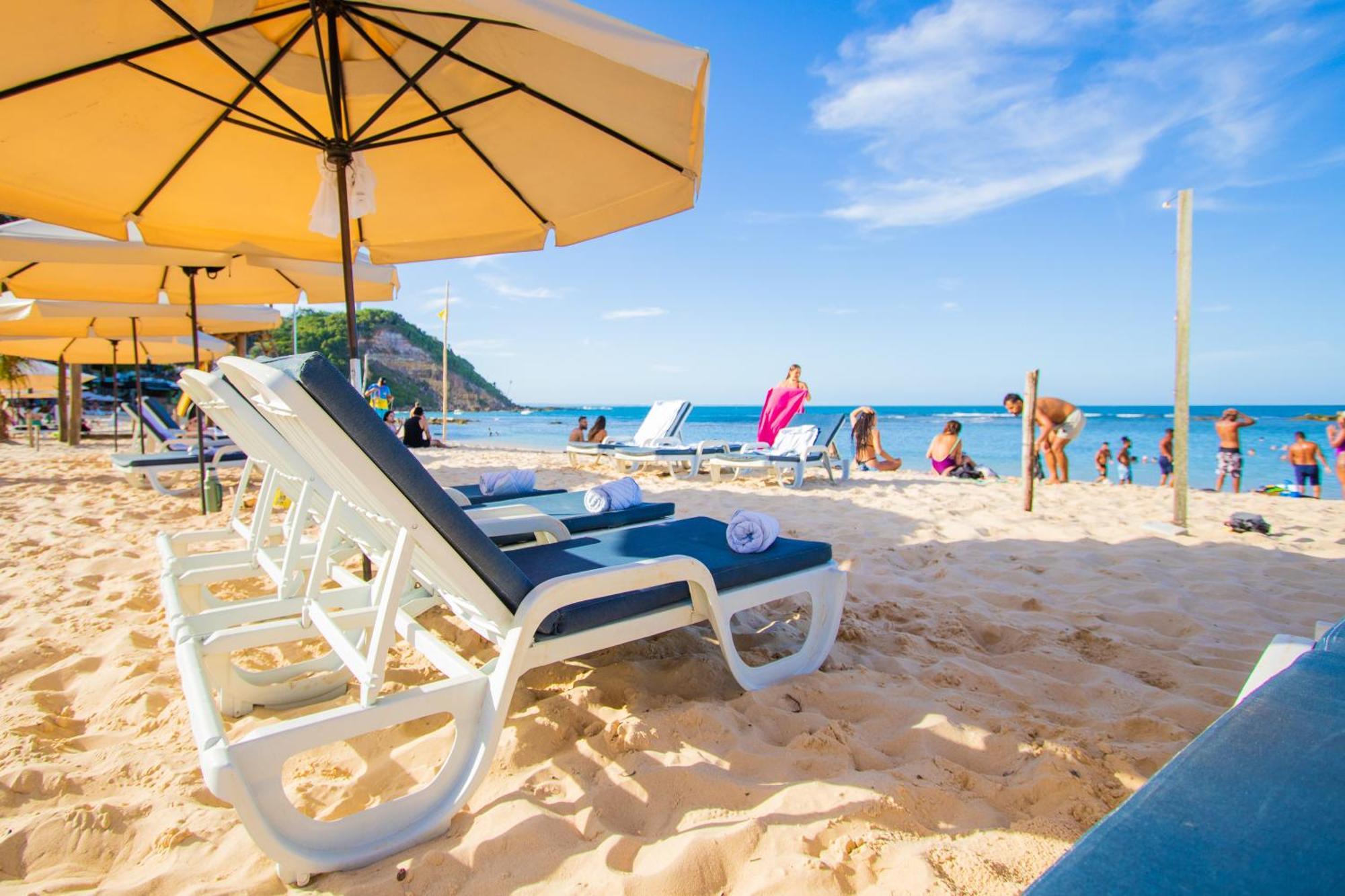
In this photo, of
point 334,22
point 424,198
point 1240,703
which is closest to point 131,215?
point 424,198

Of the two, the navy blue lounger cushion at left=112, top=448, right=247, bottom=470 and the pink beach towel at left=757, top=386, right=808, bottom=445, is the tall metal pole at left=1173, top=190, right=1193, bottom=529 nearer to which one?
the pink beach towel at left=757, top=386, right=808, bottom=445

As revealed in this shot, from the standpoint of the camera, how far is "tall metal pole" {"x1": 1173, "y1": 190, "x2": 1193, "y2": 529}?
16.0 ft

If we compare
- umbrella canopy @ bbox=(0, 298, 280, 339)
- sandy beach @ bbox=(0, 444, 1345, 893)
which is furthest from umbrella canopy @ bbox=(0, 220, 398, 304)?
sandy beach @ bbox=(0, 444, 1345, 893)

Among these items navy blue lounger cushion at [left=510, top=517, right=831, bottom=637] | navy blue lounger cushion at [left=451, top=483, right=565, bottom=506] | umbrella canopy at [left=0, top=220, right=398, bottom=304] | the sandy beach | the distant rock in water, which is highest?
the distant rock in water

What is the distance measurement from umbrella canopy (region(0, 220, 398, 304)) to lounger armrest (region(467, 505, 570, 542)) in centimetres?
283

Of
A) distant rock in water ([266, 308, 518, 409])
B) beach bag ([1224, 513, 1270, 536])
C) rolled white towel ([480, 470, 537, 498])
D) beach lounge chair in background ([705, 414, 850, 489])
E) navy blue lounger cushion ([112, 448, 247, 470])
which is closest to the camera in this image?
rolled white towel ([480, 470, 537, 498])

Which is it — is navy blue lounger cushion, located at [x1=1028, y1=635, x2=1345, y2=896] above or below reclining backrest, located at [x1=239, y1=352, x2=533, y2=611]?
below

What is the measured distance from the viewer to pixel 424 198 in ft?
12.8

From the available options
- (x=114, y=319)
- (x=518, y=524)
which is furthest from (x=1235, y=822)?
(x=114, y=319)

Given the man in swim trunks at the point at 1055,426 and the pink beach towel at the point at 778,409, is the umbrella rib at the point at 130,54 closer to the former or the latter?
the pink beach towel at the point at 778,409

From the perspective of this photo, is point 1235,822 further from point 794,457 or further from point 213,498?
point 794,457

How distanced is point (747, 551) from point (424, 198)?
10.1 ft

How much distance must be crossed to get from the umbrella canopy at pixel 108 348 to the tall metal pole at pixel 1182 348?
12583 mm

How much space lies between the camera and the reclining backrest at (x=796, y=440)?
310 inches
